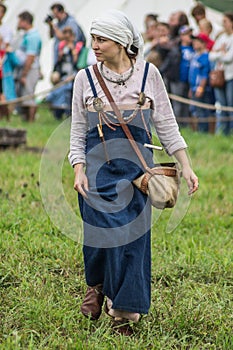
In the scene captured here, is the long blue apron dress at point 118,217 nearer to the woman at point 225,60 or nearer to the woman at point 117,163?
the woman at point 117,163

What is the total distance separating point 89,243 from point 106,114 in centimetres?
65

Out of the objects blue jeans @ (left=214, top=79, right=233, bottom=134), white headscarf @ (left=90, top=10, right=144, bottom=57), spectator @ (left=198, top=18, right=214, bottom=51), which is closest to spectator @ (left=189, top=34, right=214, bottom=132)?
spectator @ (left=198, top=18, right=214, bottom=51)

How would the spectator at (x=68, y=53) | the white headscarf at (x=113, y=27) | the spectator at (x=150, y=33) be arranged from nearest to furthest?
the white headscarf at (x=113, y=27) < the spectator at (x=150, y=33) < the spectator at (x=68, y=53)

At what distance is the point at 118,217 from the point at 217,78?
845cm

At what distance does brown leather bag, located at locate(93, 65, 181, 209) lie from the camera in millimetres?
4137

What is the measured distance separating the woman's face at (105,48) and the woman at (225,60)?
26.6 ft

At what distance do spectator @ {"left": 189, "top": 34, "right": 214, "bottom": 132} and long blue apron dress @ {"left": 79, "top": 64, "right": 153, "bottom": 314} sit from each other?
8.62m

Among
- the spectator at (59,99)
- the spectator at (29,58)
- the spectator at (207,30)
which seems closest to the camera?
the spectator at (207,30)

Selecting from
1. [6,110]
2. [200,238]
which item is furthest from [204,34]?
[200,238]

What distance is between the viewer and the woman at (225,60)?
12.0 m

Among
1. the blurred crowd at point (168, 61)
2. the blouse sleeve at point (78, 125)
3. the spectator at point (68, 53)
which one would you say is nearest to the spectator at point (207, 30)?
the blurred crowd at point (168, 61)

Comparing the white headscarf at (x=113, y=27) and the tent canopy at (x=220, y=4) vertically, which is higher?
the white headscarf at (x=113, y=27)

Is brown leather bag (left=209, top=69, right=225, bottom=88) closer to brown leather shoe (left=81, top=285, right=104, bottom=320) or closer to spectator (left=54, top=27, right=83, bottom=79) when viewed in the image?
spectator (left=54, top=27, right=83, bottom=79)

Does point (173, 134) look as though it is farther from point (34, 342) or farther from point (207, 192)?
point (207, 192)
